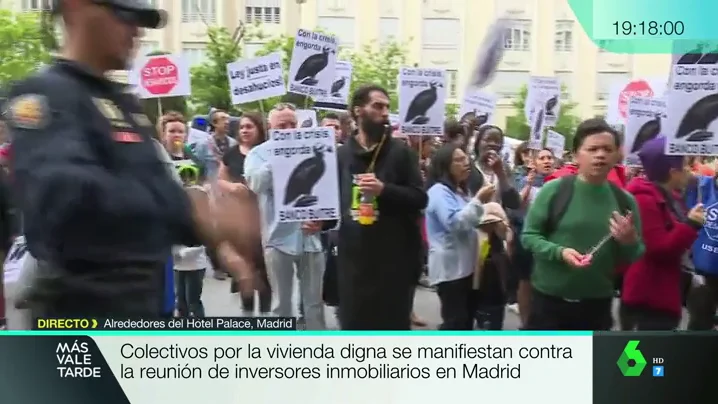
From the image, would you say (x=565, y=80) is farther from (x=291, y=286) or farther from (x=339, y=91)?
(x=291, y=286)

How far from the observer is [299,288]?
100 inches

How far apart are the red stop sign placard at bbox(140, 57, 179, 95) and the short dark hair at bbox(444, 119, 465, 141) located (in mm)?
786

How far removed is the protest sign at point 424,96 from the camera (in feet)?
8.02

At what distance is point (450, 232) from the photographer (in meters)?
2.59

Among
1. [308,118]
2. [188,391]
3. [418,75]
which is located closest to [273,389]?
[188,391]

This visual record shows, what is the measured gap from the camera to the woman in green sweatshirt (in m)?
2.56

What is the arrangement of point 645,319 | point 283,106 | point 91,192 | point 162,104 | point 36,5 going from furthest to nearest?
point 283,106, point 645,319, point 162,104, point 36,5, point 91,192

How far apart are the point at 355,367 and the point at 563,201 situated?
2.59ft

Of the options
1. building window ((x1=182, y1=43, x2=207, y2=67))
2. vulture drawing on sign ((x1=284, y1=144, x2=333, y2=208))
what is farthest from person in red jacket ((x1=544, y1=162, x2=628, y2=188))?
building window ((x1=182, y1=43, x2=207, y2=67))

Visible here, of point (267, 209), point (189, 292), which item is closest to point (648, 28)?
point (267, 209)

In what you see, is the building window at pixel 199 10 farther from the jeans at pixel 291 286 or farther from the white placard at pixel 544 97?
the white placard at pixel 544 97

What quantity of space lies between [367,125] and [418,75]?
272 millimetres

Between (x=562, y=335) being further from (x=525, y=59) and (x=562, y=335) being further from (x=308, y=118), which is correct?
(x=308, y=118)

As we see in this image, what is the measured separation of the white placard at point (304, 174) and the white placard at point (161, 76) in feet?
1.04
